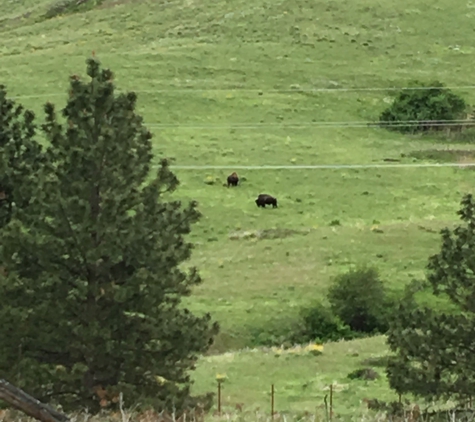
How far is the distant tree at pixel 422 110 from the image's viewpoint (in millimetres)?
65125

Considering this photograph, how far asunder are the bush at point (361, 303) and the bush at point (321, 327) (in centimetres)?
48

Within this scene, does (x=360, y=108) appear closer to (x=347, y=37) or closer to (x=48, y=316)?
(x=347, y=37)

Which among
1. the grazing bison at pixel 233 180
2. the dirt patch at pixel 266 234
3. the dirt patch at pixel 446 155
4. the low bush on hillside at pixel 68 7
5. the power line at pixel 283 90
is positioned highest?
the low bush on hillside at pixel 68 7

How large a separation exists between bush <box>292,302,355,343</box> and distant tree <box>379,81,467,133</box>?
114 feet

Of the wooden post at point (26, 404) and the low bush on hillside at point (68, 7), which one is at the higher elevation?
the low bush on hillside at point (68, 7)

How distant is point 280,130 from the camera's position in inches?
2490

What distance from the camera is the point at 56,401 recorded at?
14602mm

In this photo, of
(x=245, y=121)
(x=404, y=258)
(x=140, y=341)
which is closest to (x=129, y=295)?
(x=140, y=341)

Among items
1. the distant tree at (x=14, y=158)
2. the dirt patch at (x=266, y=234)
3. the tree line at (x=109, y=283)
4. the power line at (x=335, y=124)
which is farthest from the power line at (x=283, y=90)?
the tree line at (x=109, y=283)

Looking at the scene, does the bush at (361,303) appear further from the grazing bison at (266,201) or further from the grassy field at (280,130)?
the grazing bison at (266,201)

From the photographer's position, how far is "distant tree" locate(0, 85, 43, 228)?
17562 mm

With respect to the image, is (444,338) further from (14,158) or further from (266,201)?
(266,201)

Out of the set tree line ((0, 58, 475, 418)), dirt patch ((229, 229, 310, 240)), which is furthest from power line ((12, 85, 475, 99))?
tree line ((0, 58, 475, 418))

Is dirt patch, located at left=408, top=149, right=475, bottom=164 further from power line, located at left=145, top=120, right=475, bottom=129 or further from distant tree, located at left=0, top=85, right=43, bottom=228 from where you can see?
distant tree, located at left=0, top=85, right=43, bottom=228
